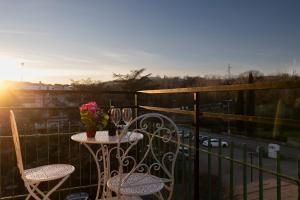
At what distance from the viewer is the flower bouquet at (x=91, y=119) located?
7.13 ft

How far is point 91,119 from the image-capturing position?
218 centimetres

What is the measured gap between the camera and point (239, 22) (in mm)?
25031

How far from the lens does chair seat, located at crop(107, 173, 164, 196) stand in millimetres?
1789

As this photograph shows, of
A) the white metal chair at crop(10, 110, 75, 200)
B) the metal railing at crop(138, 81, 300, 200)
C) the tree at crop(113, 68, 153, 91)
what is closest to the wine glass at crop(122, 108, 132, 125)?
the metal railing at crop(138, 81, 300, 200)

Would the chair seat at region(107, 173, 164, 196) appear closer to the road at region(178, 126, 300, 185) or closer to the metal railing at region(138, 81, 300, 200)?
the metal railing at region(138, 81, 300, 200)

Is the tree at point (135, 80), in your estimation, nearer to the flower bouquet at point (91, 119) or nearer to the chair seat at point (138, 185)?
the flower bouquet at point (91, 119)

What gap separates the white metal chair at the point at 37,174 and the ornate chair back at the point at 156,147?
0.48 metres

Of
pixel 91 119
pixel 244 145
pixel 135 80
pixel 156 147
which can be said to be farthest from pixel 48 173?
pixel 135 80

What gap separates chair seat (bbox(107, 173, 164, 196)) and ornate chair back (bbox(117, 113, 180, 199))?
0.04 m

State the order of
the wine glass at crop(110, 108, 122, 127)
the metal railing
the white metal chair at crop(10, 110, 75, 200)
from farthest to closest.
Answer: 1. the wine glass at crop(110, 108, 122, 127)
2. the white metal chair at crop(10, 110, 75, 200)
3. the metal railing

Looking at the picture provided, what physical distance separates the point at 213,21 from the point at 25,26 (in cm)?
1451

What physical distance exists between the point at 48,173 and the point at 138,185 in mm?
779

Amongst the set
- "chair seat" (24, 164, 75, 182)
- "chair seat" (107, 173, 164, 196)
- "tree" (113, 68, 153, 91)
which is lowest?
"chair seat" (107, 173, 164, 196)

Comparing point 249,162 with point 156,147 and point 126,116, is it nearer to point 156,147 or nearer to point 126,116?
point 126,116
